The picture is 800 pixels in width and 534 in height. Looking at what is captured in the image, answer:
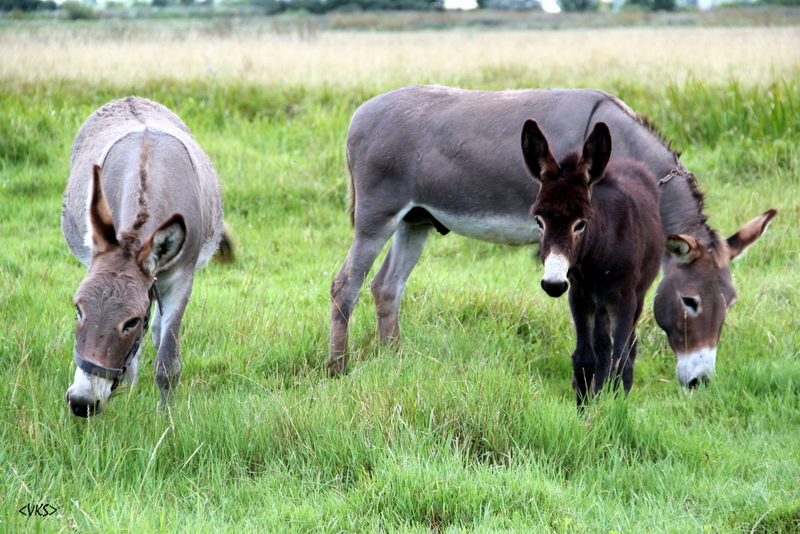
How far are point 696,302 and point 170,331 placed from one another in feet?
10.6

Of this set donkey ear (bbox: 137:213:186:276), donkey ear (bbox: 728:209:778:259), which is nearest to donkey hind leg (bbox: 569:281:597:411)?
donkey ear (bbox: 728:209:778:259)

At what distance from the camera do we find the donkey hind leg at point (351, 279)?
5.00m

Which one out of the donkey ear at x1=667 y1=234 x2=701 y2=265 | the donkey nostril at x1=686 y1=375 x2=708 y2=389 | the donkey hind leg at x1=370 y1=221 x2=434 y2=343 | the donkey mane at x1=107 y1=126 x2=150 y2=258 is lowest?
the donkey nostril at x1=686 y1=375 x2=708 y2=389

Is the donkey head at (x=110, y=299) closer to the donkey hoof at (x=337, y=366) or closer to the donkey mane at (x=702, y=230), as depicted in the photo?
the donkey hoof at (x=337, y=366)

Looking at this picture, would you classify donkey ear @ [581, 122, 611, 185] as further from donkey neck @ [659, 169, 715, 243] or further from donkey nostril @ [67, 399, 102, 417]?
donkey nostril @ [67, 399, 102, 417]

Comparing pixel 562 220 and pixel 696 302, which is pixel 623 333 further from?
pixel 562 220

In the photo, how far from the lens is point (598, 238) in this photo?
3.79 m

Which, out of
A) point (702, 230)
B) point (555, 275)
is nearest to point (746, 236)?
point (702, 230)

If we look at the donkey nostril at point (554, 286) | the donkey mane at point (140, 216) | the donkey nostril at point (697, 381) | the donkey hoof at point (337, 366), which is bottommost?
the donkey hoof at point (337, 366)

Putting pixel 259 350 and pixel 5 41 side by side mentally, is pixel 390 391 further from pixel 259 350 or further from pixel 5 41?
pixel 5 41

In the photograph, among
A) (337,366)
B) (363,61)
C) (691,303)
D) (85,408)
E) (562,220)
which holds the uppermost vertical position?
(363,61)

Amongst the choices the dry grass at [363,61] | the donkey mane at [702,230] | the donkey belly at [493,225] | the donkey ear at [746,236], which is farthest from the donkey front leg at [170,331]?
the dry grass at [363,61]

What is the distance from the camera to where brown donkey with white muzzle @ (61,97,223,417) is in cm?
322

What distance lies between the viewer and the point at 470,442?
3506 millimetres
